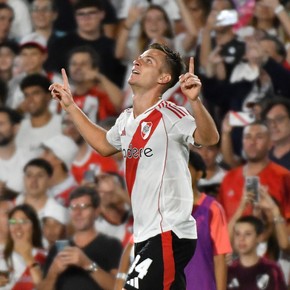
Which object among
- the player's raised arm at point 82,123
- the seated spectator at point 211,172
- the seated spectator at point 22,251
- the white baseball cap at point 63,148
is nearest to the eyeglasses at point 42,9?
the white baseball cap at point 63,148

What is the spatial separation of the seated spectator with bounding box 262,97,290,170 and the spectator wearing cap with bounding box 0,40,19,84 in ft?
9.02

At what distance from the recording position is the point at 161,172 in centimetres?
588

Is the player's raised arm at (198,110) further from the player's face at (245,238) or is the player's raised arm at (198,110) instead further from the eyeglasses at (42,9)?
the eyeglasses at (42,9)

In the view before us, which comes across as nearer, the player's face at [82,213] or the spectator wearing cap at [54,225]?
the player's face at [82,213]

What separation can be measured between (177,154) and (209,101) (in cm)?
440

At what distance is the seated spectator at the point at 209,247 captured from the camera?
719 cm

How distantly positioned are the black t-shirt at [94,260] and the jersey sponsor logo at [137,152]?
2.55 metres

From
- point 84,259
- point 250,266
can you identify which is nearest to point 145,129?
point 84,259

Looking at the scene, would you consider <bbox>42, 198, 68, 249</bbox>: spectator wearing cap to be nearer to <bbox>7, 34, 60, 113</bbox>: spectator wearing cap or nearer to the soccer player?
<bbox>7, 34, 60, 113</bbox>: spectator wearing cap

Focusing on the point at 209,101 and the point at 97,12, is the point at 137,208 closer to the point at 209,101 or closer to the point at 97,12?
the point at 209,101

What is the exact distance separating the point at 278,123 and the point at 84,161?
1.72 m

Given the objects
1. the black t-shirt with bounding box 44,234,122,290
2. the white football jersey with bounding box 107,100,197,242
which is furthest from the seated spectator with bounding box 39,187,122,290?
the white football jersey with bounding box 107,100,197,242

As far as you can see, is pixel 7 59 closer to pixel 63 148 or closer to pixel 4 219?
pixel 63 148

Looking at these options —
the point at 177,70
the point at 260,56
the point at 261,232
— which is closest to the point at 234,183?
the point at 261,232
